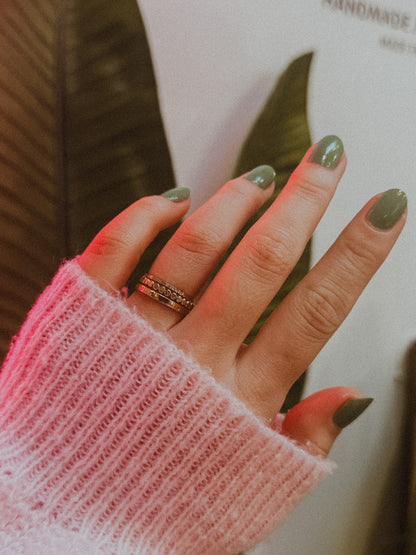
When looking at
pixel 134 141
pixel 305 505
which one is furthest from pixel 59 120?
pixel 305 505

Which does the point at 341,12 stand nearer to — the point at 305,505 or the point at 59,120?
the point at 59,120

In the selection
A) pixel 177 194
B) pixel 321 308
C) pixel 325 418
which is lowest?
pixel 325 418

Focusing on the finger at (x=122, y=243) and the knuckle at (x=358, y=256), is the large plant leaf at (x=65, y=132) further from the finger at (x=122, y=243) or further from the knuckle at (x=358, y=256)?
the knuckle at (x=358, y=256)

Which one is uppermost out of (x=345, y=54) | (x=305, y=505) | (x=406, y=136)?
(x=345, y=54)

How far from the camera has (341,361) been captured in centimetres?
53

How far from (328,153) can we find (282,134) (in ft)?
0.38

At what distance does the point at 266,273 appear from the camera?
37 centimetres

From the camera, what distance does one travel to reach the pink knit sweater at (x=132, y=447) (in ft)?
1.08

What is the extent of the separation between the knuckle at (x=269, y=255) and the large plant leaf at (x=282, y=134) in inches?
4.5

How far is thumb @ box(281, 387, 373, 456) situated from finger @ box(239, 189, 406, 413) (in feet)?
0.12

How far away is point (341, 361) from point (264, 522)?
25 cm

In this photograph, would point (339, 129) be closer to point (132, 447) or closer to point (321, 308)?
point (321, 308)

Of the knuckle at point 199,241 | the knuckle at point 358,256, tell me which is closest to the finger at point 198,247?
the knuckle at point 199,241

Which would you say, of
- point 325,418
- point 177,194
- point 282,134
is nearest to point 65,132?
point 177,194
